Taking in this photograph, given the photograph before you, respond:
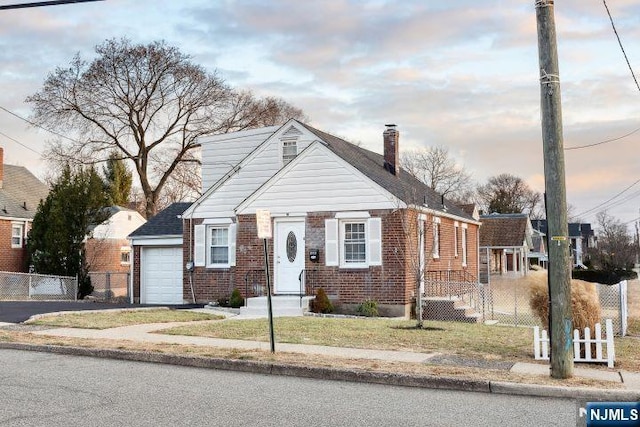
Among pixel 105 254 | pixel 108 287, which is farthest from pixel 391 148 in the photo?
pixel 105 254

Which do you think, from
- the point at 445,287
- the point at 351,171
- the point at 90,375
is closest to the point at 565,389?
the point at 90,375

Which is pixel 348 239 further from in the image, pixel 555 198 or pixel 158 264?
pixel 555 198

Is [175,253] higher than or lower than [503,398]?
higher

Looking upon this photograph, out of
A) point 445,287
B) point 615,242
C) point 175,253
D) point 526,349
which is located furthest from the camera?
point 615,242

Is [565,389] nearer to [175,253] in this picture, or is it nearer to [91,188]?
[175,253]

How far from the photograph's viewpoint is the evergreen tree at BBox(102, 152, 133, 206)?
60.4m

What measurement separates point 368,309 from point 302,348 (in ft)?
27.1

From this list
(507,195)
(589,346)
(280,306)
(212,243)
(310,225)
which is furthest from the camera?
Result: (507,195)

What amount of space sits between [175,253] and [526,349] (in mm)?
16887

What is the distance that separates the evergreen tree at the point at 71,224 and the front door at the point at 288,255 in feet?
38.9

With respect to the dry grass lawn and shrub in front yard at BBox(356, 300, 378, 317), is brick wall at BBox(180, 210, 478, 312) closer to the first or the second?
shrub in front yard at BBox(356, 300, 378, 317)

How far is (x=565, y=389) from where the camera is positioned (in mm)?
9188

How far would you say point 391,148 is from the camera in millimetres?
26797

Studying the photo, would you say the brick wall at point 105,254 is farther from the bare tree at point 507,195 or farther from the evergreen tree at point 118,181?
the bare tree at point 507,195
